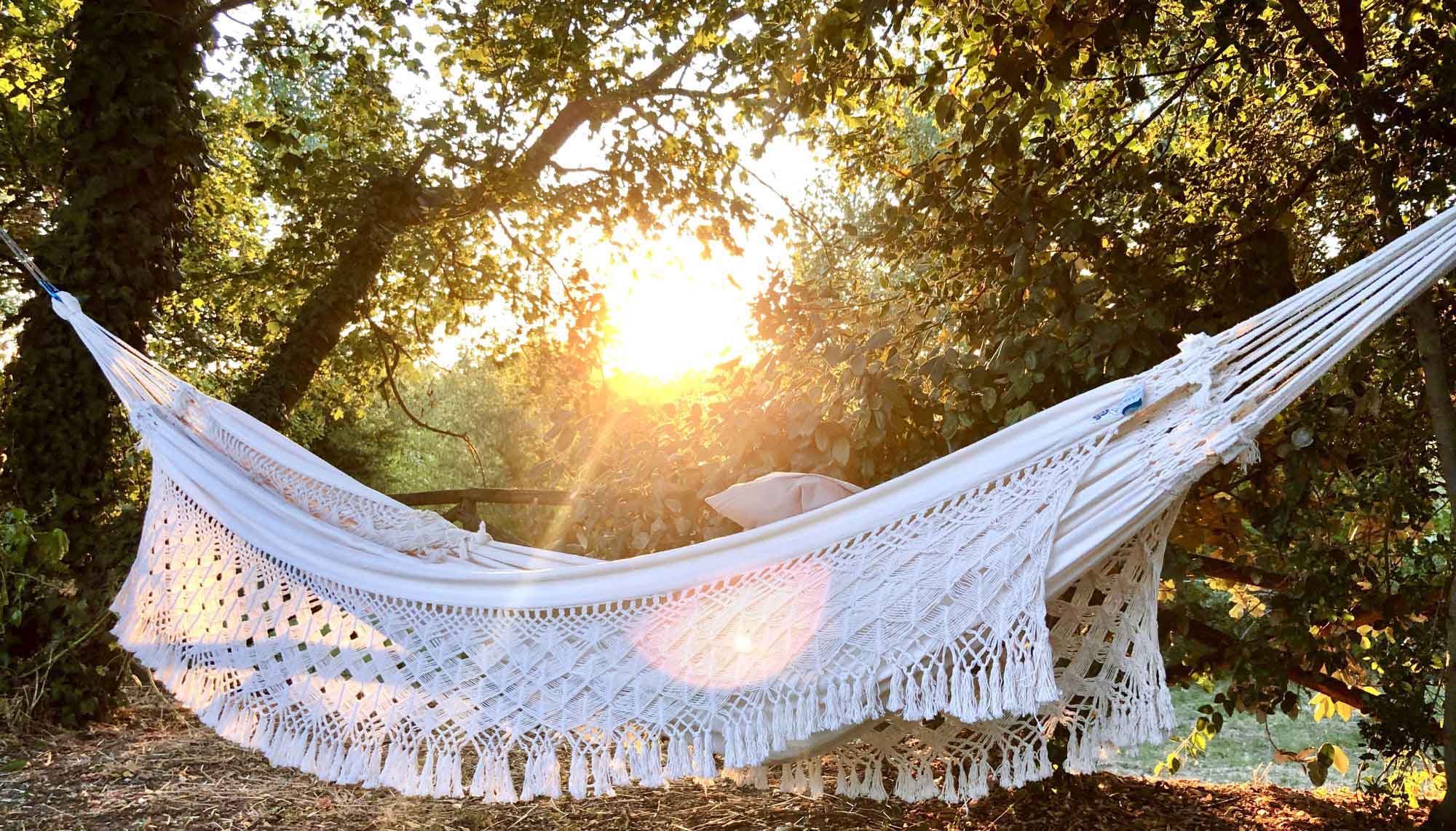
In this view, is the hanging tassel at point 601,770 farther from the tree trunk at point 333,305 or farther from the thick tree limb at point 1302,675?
the tree trunk at point 333,305

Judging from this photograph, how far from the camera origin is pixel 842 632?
1.29 metres

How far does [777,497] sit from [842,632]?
0.42 m

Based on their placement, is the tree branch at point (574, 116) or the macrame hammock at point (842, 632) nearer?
the macrame hammock at point (842, 632)

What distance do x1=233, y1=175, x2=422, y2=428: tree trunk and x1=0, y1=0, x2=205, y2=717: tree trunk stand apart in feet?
3.18

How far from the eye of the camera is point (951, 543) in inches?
51.7

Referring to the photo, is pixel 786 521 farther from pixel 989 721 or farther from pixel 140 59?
pixel 140 59

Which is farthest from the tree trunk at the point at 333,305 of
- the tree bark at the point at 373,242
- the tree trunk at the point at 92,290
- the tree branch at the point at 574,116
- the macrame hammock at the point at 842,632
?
the macrame hammock at the point at 842,632

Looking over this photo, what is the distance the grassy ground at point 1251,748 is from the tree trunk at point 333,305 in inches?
145

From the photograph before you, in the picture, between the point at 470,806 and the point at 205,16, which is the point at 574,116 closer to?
the point at 205,16

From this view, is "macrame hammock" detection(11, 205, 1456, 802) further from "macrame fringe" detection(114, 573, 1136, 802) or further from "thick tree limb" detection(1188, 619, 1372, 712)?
"thick tree limb" detection(1188, 619, 1372, 712)

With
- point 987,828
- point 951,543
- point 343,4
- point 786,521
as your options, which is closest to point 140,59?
point 343,4

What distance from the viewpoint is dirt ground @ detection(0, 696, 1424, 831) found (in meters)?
2.17

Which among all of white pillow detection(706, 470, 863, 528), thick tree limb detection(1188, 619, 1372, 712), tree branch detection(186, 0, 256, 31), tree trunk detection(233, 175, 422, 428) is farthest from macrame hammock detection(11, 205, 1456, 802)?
tree trunk detection(233, 175, 422, 428)

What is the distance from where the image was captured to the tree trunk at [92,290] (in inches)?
103
